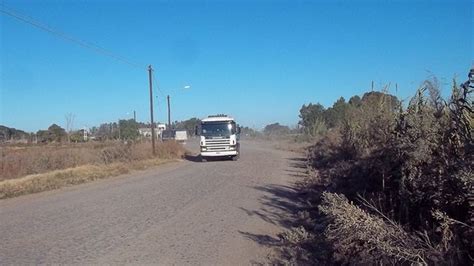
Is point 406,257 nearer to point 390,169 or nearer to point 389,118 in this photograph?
point 390,169

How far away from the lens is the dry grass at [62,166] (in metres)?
20.7

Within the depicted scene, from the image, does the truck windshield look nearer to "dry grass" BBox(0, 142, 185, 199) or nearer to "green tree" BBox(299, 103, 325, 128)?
"dry grass" BBox(0, 142, 185, 199)

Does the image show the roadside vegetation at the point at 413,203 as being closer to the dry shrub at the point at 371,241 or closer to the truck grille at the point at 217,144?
the dry shrub at the point at 371,241

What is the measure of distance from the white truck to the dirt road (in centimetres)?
1422

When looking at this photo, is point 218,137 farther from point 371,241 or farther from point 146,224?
point 371,241

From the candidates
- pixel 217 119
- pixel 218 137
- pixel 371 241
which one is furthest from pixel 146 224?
pixel 217 119

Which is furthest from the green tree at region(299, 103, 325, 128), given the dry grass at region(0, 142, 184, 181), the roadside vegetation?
the roadside vegetation

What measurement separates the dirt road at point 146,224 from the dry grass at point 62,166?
2728 mm

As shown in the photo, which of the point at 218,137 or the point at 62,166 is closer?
the point at 62,166

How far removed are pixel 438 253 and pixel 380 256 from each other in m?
0.72

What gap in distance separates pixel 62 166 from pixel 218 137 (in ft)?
33.2

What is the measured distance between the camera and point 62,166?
29.2 m

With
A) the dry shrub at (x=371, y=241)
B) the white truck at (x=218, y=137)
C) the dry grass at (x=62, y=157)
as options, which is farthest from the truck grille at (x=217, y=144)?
the dry shrub at (x=371, y=241)

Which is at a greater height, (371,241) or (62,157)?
(62,157)
